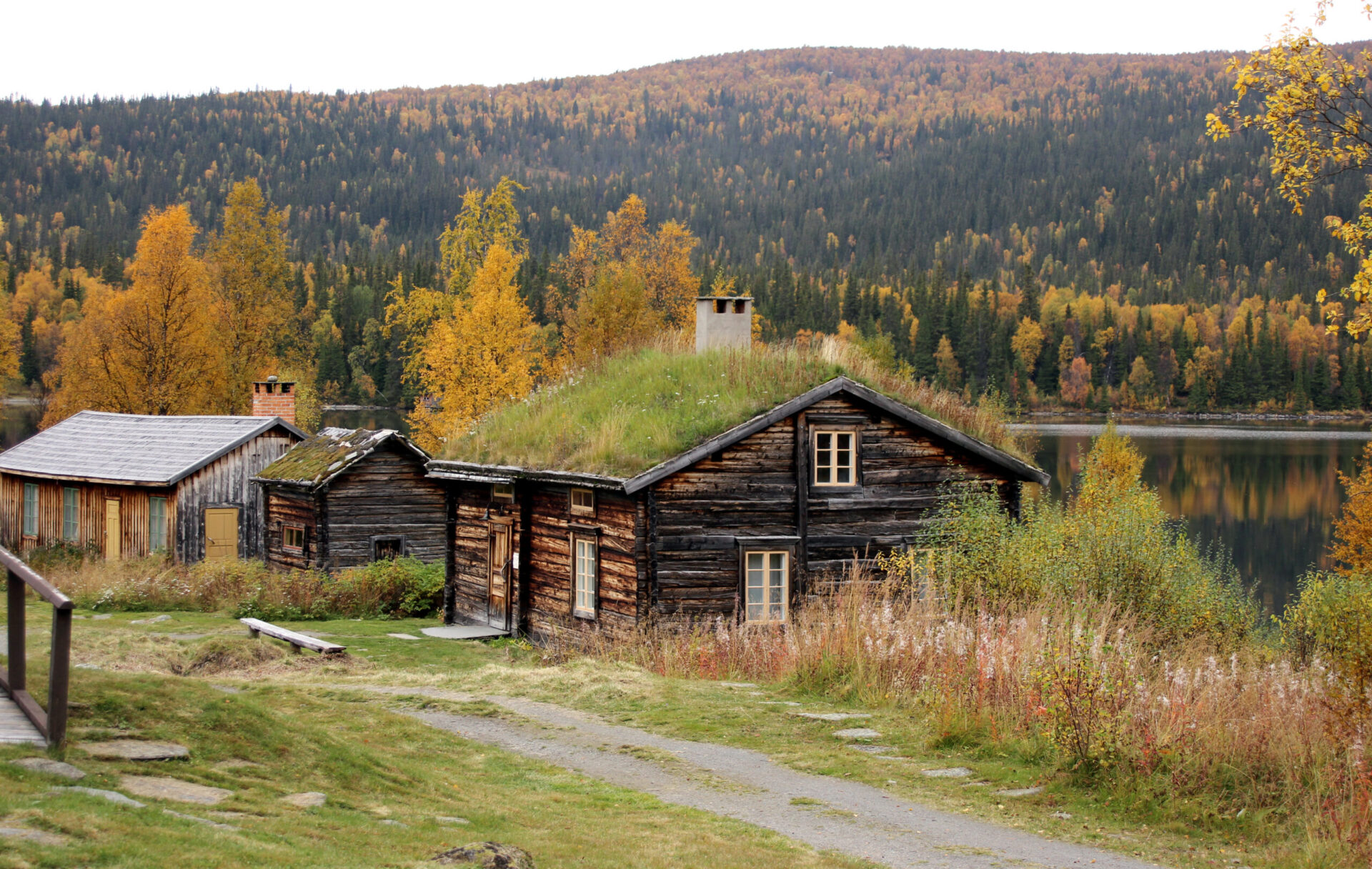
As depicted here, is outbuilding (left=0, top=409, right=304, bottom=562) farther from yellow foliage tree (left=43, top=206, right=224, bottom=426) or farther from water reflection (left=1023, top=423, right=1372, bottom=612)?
water reflection (left=1023, top=423, right=1372, bottom=612)

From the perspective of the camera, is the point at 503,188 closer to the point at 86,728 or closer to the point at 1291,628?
the point at 1291,628

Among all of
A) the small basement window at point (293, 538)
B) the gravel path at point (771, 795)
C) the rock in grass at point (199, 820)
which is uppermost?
the rock in grass at point (199, 820)

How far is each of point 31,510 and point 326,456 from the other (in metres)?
10.7

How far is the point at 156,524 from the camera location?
109ft

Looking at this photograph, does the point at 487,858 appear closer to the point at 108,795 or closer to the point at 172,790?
the point at 172,790

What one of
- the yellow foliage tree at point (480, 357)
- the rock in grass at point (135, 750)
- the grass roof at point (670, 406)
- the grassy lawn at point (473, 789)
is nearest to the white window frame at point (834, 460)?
the grass roof at point (670, 406)

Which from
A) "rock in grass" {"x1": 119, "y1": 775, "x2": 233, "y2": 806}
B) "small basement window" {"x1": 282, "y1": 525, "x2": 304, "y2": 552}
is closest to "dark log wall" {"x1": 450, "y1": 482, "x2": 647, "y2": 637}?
"small basement window" {"x1": 282, "y1": 525, "x2": 304, "y2": 552}

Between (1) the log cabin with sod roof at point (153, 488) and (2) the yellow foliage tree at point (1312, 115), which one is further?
(1) the log cabin with sod roof at point (153, 488)

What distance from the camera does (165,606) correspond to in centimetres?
2711

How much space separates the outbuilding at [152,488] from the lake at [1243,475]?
2319cm

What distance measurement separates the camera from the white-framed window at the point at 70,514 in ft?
113

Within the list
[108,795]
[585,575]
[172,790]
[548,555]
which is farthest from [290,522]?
[108,795]

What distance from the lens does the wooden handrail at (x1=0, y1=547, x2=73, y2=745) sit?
725cm

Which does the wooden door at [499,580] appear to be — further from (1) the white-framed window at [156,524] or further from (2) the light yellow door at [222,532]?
(1) the white-framed window at [156,524]
